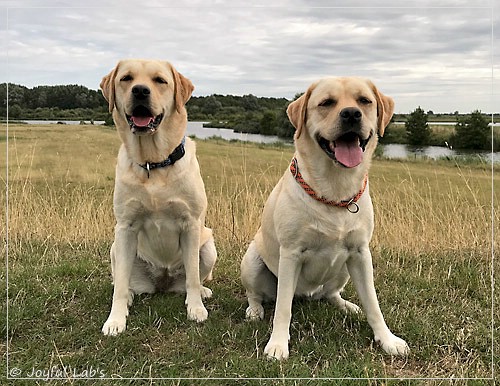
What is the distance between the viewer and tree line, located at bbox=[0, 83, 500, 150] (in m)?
4.09

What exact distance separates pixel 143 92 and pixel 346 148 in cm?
142

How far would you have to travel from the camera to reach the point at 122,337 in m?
3.41

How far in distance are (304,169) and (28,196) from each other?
452cm

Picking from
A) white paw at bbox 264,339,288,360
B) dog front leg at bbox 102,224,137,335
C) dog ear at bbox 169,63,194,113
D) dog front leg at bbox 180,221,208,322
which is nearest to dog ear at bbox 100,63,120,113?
dog ear at bbox 169,63,194,113

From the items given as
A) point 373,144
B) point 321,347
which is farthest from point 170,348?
point 373,144

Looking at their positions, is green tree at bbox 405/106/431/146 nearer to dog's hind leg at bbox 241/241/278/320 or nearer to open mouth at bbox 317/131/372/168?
open mouth at bbox 317/131/372/168

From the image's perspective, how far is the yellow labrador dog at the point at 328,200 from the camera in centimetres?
310

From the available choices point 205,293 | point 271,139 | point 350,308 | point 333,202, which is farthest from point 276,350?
point 271,139

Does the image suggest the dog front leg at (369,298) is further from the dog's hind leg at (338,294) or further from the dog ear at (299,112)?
the dog ear at (299,112)

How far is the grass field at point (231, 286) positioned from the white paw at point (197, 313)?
0.07m

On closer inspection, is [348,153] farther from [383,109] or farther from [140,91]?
[140,91]

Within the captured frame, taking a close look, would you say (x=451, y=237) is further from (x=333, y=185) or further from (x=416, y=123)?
(x=333, y=185)

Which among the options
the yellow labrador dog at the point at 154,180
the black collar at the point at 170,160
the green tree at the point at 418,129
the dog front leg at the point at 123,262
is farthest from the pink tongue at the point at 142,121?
the green tree at the point at 418,129

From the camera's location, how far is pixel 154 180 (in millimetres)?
3664
